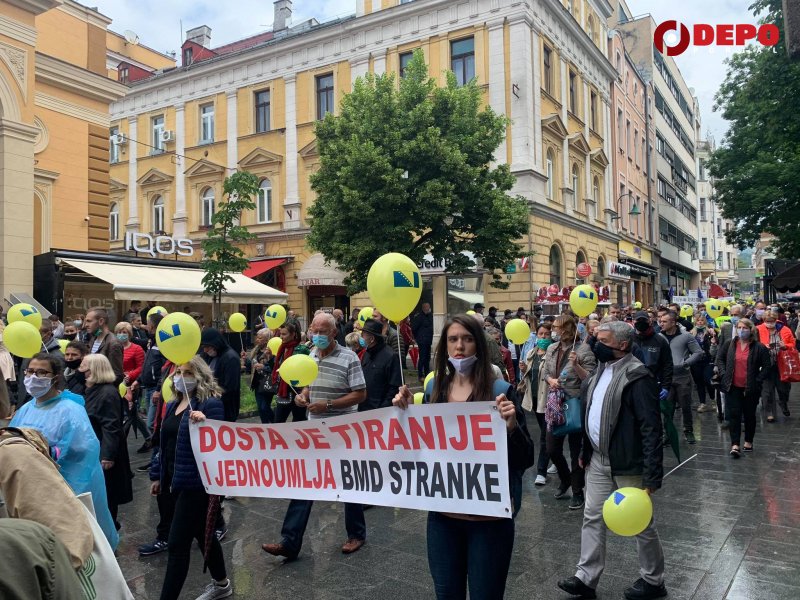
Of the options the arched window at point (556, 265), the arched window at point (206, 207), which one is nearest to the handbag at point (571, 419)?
the arched window at point (556, 265)

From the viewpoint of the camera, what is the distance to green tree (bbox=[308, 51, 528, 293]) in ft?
57.7

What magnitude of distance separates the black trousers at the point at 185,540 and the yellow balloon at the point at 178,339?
0.94 metres

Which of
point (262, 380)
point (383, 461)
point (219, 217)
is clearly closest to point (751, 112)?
point (219, 217)

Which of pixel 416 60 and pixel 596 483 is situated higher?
pixel 416 60

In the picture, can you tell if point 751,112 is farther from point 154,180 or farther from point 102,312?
point 154,180

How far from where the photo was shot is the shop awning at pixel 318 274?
25719 millimetres

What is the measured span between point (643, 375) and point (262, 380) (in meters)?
5.26

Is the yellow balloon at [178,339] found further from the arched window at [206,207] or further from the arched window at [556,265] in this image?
the arched window at [206,207]

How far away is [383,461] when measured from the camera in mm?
3742

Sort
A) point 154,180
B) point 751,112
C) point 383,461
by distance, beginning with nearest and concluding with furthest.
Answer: point 383,461 < point 751,112 < point 154,180

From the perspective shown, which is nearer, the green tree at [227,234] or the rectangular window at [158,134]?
the green tree at [227,234]

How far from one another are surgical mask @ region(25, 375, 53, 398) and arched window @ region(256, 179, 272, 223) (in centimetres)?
2575

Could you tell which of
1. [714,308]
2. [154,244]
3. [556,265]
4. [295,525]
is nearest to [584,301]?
[295,525]

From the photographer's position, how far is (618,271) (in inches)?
1323
